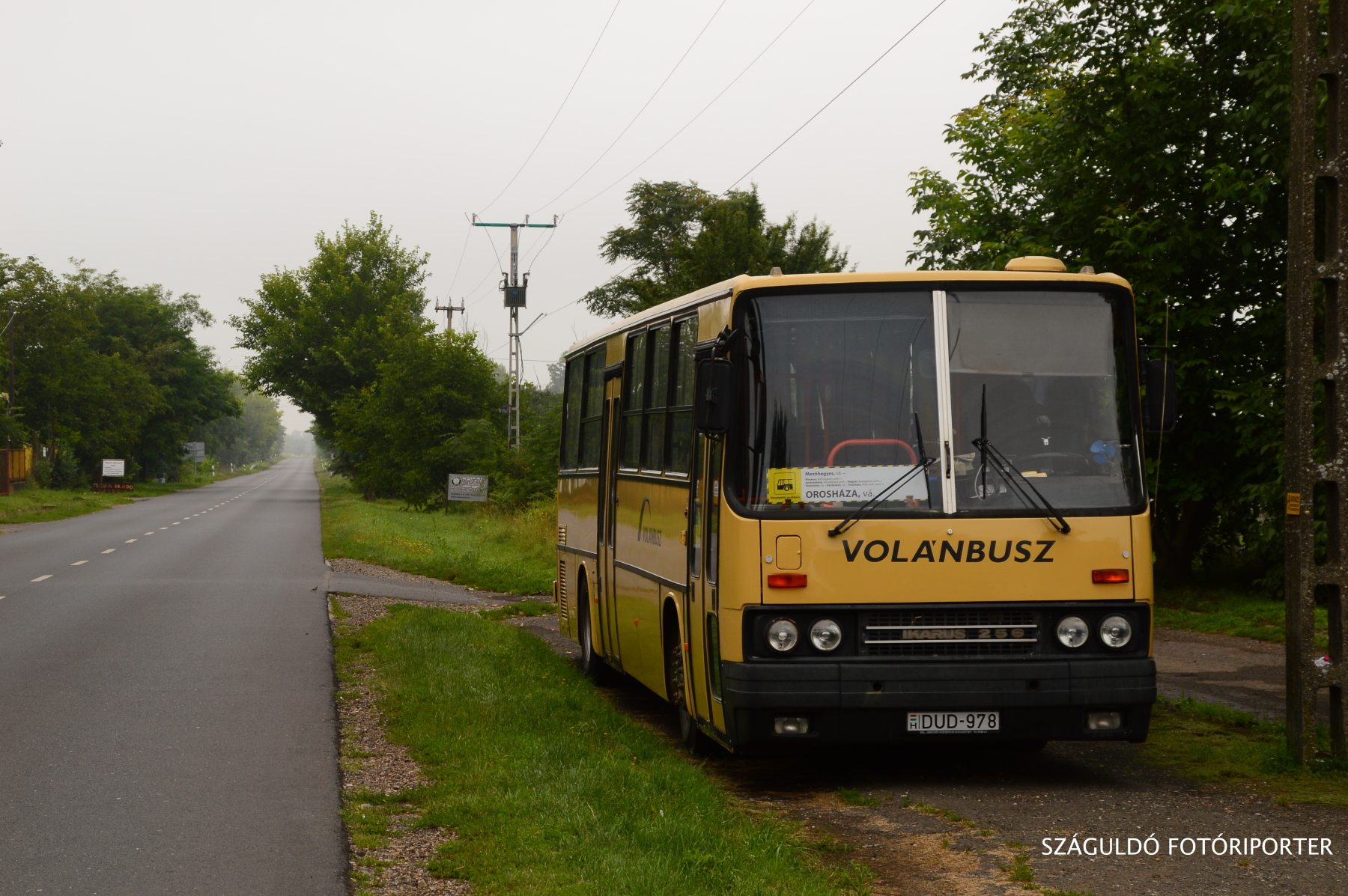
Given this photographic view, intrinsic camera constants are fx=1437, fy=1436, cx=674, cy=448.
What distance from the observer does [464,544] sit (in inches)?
1309

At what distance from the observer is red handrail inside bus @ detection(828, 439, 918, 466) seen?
773 cm

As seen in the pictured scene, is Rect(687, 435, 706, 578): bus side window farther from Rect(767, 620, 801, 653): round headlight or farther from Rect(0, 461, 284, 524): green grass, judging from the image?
Rect(0, 461, 284, 524): green grass

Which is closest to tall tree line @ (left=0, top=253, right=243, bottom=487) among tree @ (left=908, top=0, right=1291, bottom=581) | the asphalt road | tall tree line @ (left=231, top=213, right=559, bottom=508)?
tall tree line @ (left=231, top=213, right=559, bottom=508)

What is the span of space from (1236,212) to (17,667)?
15245 millimetres

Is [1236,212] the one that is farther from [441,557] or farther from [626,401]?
[441,557]

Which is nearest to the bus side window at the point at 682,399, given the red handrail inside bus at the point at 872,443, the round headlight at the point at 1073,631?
the red handrail inside bus at the point at 872,443

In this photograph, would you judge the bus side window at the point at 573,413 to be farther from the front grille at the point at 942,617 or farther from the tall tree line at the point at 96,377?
the tall tree line at the point at 96,377

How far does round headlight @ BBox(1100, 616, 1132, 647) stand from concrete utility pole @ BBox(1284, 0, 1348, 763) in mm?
1216

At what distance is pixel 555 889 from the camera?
5613 millimetres

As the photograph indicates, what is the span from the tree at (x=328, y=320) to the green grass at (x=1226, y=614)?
207 feet

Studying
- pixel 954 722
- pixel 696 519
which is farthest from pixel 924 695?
pixel 696 519

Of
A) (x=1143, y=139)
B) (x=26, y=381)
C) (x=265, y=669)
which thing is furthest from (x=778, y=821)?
(x=26, y=381)

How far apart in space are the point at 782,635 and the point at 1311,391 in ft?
11.2

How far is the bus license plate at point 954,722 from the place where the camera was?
7.63 m
